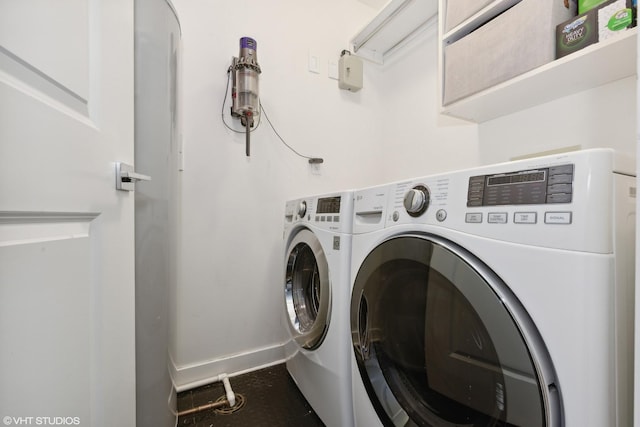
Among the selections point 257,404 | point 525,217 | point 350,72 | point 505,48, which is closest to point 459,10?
point 505,48

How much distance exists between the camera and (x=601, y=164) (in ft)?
1.24

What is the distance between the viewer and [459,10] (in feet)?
3.54

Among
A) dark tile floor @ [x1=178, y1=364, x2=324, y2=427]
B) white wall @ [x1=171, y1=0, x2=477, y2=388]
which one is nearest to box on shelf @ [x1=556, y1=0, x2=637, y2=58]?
white wall @ [x1=171, y1=0, x2=477, y2=388]

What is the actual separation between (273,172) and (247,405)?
118cm

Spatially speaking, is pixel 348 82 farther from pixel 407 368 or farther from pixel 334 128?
pixel 407 368

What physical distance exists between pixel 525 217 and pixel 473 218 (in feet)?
0.28

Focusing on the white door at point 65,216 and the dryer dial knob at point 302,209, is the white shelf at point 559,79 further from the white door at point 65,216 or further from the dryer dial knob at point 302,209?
the white door at point 65,216

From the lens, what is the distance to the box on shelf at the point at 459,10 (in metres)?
1.02

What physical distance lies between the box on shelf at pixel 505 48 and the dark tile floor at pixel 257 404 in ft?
4.92

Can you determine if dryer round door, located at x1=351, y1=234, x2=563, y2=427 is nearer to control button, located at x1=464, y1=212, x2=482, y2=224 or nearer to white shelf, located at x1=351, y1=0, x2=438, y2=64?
control button, located at x1=464, y1=212, x2=482, y2=224

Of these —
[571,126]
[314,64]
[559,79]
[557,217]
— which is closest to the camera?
[557,217]

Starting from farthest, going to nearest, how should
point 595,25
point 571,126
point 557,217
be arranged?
point 571,126 → point 595,25 → point 557,217

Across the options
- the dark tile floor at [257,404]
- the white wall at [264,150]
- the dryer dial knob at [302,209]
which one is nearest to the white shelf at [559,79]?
the white wall at [264,150]

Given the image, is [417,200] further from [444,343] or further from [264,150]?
[264,150]
